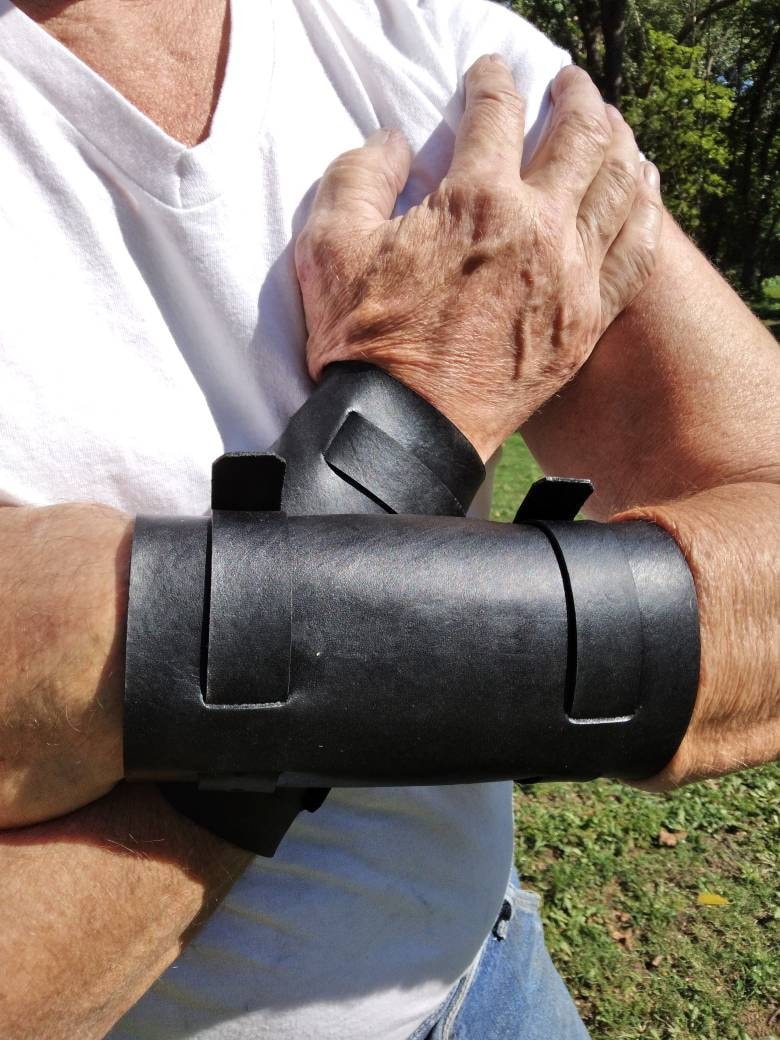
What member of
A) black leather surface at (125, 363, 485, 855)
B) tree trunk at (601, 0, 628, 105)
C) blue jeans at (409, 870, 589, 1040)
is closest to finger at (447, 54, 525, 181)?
black leather surface at (125, 363, 485, 855)

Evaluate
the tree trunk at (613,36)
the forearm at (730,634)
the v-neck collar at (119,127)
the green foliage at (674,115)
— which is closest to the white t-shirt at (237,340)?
the v-neck collar at (119,127)

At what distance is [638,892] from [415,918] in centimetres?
274

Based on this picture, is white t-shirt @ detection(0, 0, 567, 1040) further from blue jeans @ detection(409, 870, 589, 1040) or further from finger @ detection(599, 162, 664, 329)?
finger @ detection(599, 162, 664, 329)

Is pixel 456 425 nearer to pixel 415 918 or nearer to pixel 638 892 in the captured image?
pixel 415 918

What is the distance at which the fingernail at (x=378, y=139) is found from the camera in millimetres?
1390

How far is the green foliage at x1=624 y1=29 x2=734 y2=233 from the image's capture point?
2009 centimetres

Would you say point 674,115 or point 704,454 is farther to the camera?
point 674,115

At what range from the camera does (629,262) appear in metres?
1.38

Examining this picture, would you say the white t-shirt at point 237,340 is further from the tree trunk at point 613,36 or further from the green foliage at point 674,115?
the green foliage at point 674,115

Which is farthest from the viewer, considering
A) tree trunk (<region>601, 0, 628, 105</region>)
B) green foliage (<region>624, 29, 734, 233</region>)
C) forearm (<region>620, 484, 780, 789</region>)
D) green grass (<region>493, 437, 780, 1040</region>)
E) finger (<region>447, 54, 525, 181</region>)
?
green foliage (<region>624, 29, 734, 233</region>)

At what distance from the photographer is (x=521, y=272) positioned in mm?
1255

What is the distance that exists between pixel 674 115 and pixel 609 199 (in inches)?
848

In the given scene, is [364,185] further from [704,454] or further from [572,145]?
[704,454]

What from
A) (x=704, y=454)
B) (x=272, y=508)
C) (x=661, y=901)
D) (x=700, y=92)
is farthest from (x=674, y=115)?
(x=272, y=508)
